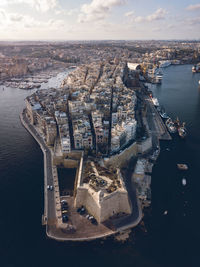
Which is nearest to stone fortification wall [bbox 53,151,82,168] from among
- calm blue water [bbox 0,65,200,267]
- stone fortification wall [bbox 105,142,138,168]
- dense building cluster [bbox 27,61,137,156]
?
dense building cluster [bbox 27,61,137,156]

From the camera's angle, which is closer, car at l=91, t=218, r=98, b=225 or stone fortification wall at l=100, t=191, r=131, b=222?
stone fortification wall at l=100, t=191, r=131, b=222

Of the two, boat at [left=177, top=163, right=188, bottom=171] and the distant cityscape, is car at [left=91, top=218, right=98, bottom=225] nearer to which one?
the distant cityscape

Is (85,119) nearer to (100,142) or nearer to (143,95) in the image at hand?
(100,142)

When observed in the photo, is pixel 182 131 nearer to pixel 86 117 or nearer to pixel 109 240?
pixel 86 117

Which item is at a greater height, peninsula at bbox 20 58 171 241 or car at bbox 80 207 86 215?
peninsula at bbox 20 58 171 241

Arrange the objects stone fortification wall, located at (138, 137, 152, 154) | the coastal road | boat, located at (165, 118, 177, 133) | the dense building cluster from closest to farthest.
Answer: the coastal road → the dense building cluster → stone fortification wall, located at (138, 137, 152, 154) → boat, located at (165, 118, 177, 133)

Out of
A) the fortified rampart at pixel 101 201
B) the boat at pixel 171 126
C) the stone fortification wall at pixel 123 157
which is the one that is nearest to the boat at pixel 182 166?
the stone fortification wall at pixel 123 157

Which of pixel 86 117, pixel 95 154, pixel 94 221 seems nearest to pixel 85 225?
pixel 94 221

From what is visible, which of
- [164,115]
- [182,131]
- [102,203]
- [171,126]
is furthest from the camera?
[164,115]

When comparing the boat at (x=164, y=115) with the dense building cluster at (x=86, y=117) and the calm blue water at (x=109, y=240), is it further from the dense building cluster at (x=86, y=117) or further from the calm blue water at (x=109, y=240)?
the calm blue water at (x=109, y=240)
